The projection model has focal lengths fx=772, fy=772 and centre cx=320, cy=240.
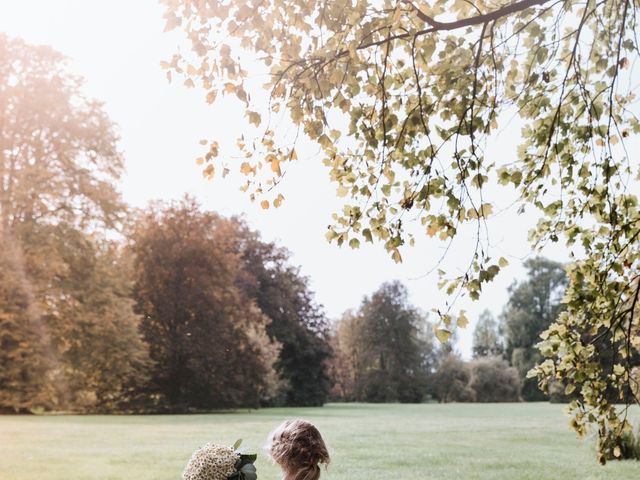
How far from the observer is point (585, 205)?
21.9ft

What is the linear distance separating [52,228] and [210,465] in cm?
2173

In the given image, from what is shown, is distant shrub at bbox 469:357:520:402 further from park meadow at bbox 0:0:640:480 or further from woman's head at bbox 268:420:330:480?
woman's head at bbox 268:420:330:480

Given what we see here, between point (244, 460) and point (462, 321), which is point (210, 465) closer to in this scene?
point (244, 460)

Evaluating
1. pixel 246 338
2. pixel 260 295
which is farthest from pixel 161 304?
pixel 260 295

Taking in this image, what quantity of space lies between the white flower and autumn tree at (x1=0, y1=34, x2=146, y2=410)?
20825 millimetres

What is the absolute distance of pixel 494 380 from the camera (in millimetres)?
55812

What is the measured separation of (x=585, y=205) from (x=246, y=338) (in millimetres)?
29327

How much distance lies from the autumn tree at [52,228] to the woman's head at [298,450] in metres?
20.8

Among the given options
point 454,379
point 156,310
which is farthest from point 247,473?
point 454,379

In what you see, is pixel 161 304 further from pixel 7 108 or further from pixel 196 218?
pixel 7 108

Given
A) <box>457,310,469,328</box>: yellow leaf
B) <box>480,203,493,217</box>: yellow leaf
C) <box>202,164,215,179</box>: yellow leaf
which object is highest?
<box>202,164,215,179</box>: yellow leaf

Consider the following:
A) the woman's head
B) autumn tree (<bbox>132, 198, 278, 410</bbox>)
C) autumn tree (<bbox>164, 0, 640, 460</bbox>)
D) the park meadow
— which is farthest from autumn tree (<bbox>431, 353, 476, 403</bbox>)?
the woman's head

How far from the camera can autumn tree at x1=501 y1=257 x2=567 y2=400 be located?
5624 centimetres

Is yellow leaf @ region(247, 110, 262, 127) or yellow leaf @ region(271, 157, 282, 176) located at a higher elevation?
yellow leaf @ region(247, 110, 262, 127)
